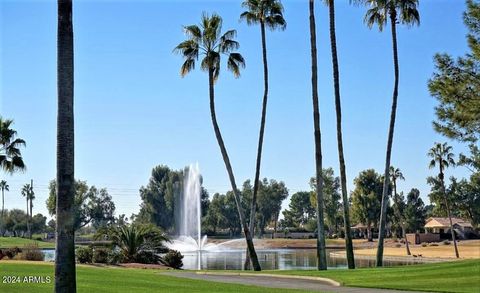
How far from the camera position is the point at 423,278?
21.2 m

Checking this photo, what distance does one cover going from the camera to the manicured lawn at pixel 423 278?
18.4 meters

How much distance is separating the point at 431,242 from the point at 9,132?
69020 mm

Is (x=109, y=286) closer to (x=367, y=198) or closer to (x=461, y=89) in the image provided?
(x=461, y=89)

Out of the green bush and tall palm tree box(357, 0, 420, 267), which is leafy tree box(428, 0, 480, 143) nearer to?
tall palm tree box(357, 0, 420, 267)

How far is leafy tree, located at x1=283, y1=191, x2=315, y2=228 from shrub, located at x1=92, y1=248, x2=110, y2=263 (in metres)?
127

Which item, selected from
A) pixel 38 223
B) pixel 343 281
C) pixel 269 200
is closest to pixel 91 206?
pixel 38 223

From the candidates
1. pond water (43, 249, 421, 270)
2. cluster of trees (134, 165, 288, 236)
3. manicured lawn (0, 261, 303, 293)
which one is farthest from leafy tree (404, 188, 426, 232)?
manicured lawn (0, 261, 303, 293)

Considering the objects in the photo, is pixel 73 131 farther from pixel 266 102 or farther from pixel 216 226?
pixel 216 226

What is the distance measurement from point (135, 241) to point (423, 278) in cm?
1923

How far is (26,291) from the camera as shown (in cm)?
1485

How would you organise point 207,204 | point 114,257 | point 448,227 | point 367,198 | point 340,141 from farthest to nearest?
point 207,204
point 448,227
point 367,198
point 114,257
point 340,141

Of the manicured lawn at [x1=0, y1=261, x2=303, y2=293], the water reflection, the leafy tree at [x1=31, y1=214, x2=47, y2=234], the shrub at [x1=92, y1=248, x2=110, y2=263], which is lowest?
the water reflection

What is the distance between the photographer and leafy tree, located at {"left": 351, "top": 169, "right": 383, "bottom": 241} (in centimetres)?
10762

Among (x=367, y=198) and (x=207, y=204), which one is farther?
(x=207, y=204)
